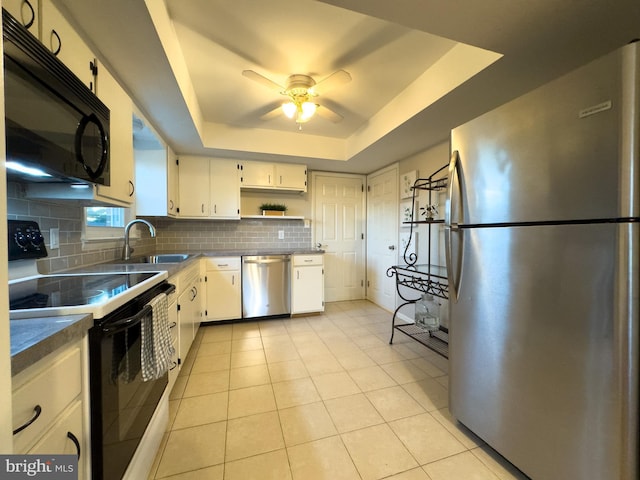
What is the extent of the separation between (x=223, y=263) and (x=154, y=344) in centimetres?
192

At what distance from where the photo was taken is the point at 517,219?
1.16 meters

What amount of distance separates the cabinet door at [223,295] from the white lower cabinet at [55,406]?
2.30 m

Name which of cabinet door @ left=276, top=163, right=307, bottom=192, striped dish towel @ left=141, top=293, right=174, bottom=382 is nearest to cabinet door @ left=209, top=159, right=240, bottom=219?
cabinet door @ left=276, top=163, right=307, bottom=192

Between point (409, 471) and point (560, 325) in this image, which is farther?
point (409, 471)

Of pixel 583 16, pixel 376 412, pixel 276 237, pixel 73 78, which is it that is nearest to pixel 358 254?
pixel 276 237

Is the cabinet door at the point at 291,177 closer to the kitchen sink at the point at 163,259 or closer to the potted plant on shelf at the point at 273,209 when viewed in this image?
the potted plant on shelf at the point at 273,209

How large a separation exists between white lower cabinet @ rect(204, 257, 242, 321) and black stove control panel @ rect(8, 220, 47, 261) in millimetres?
1731

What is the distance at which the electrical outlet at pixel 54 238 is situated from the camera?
1439 millimetres

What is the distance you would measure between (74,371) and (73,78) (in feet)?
3.64

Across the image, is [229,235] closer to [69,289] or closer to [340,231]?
[340,231]

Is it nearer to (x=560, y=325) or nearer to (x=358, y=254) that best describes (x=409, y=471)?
(x=560, y=325)

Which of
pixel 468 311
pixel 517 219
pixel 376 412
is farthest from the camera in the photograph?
pixel 376 412

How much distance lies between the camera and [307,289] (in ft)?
11.1

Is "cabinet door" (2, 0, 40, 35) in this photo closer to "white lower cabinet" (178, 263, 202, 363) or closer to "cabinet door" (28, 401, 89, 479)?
"cabinet door" (28, 401, 89, 479)
